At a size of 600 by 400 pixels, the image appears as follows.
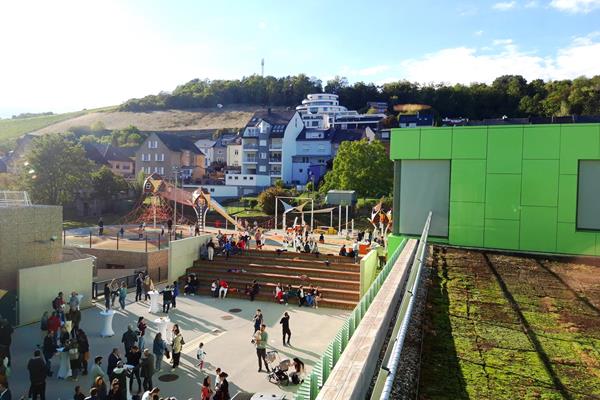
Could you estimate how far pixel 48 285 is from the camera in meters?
17.5

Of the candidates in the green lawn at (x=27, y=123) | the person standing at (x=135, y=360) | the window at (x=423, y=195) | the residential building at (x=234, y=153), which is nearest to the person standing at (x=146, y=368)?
the person standing at (x=135, y=360)

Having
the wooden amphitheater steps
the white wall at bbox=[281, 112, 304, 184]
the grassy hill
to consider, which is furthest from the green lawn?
the wooden amphitheater steps

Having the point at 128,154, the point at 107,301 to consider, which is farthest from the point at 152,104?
the point at 107,301

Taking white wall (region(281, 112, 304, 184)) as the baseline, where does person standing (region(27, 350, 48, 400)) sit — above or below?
below

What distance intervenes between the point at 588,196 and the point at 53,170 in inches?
1857

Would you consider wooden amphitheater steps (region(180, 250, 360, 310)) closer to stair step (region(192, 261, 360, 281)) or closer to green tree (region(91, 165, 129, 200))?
stair step (region(192, 261, 360, 281))

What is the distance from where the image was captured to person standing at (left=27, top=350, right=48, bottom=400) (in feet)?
34.0

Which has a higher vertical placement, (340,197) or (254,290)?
(340,197)

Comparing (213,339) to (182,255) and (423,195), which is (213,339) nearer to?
(423,195)

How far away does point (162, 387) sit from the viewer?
11812mm

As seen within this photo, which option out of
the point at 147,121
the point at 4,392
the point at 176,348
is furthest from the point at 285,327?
the point at 147,121

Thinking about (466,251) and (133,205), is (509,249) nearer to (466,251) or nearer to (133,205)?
(466,251)

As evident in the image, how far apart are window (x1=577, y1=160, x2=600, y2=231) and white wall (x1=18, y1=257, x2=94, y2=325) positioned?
59.1 ft

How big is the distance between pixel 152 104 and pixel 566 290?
160812mm
